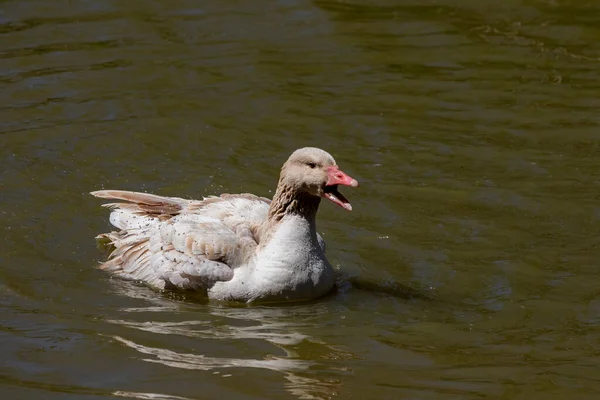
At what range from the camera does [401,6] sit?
18828 mm

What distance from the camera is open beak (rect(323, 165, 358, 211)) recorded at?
368 inches

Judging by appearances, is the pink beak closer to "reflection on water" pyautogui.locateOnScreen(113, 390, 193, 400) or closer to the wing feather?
the wing feather

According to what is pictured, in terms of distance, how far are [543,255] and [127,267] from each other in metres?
4.24

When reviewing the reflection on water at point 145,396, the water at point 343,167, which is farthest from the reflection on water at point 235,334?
the reflection on water at point 145,396

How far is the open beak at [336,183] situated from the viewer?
934 centimetres

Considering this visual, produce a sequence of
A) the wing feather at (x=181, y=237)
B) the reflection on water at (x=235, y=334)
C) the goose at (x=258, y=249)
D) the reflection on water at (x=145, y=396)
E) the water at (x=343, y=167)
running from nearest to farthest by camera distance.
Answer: the reflection on water at (x=145, y=396) → the reflection on water at (x=235, y=334) → the water at (x=343, y=167) → the goose at (x=258, y=249) → the wing feather at (x=181, y=237)

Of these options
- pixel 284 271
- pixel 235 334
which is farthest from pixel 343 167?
pixel 235 334

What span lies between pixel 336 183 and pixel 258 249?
3.47ft

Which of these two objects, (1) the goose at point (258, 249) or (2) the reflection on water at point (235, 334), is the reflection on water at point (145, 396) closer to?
(2) the reflection on water at point (235, 334)

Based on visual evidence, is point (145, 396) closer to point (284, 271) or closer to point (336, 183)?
point (284, 271)

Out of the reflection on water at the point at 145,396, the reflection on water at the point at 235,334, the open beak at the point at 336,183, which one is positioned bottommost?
the reflection on water at the point at 235,334

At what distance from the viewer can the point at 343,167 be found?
13.1m

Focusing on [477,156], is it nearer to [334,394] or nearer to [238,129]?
[238,129]

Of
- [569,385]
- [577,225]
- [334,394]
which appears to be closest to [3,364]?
[334,394]
